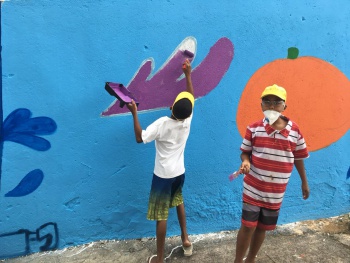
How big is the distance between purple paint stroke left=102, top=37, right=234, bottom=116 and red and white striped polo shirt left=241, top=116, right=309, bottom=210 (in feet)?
2.46

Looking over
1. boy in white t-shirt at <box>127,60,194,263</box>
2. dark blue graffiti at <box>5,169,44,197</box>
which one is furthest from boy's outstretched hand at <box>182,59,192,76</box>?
dark blue graffiti at <box>5,169,44,197</box>

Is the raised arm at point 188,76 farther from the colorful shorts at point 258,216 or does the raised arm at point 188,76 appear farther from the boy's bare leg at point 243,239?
the boy's bare leg at point 243,239

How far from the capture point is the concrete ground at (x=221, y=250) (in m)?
2.70

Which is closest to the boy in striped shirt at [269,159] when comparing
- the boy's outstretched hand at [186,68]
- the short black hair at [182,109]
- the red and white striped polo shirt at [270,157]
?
the red and white striped polo shirt at [270,157]

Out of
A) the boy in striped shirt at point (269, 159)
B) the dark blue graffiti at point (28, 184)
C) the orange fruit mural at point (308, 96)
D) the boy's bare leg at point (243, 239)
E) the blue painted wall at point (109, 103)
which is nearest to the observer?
the boy in striped shirt at point (269, 159)

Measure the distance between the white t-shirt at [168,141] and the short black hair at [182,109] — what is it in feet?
0.26

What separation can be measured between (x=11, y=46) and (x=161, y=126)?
1239 mm

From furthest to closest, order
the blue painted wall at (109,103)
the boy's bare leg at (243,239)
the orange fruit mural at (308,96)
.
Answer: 1. the orange fruit mural at (308,96)
2. the blue painted wall at (109,103)
3. the boy's bare leg at (243,239)

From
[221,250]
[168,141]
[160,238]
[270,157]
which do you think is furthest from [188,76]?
[221,250]

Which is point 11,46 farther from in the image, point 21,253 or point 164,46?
point 21,253

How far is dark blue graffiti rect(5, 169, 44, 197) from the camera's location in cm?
261

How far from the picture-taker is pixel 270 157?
216 centimetres

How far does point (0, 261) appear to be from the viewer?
2.67 meters

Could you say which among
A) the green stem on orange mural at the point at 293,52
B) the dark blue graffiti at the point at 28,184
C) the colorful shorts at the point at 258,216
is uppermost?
the green stem on orange mural at the point at 293,52
